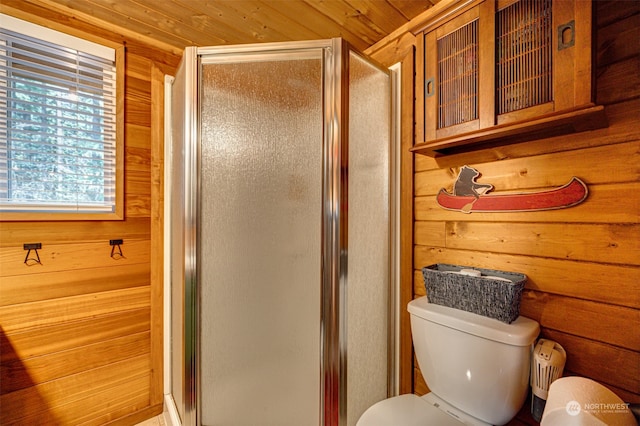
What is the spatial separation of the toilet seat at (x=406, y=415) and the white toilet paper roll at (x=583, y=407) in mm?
442

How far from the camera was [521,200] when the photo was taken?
108 cm

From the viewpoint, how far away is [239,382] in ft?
4.17

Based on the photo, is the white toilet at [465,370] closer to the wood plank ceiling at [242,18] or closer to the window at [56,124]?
the wood plank ceiling at [242,18]

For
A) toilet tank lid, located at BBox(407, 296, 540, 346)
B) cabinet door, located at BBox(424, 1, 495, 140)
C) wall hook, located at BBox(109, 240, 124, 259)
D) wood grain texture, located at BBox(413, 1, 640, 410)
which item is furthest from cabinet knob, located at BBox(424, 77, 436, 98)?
wall hook, located at BBox(109, 240, 124, 259)

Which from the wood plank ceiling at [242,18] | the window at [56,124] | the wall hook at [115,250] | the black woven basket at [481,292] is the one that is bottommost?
the black woven basket at [481,292]

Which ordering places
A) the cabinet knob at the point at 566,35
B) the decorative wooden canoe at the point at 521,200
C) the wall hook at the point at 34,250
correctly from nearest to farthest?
the cabinet knob at the point at 566,35 < the decorative wooden canoe at the point at 521,200 < the wall hook at the point at 34,250

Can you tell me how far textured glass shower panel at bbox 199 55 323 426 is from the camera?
1.23m

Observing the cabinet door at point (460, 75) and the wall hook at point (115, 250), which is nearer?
the cabinet door at point (460, 75)

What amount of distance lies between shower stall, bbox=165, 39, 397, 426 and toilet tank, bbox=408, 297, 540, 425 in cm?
35

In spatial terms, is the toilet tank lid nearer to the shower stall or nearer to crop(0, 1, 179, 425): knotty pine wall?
the shower stall

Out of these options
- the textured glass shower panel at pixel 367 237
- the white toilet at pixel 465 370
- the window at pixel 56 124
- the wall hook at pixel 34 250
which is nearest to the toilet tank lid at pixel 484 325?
the white toilet at pixel 465 370

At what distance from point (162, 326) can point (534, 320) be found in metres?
1.83

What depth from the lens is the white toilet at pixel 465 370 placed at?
0.93m

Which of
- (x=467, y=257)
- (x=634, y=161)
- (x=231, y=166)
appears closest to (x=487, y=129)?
(x=634, y=161)
